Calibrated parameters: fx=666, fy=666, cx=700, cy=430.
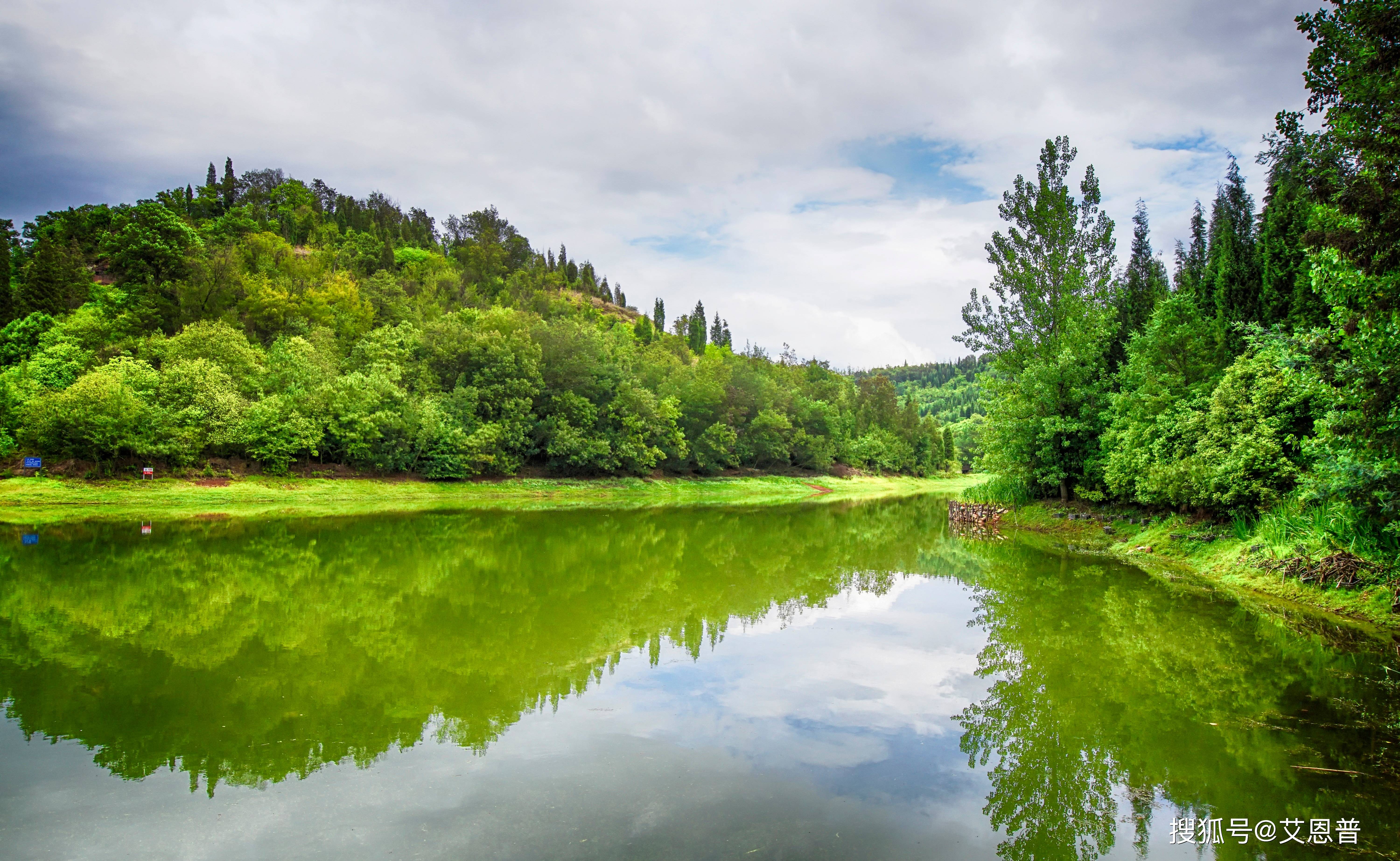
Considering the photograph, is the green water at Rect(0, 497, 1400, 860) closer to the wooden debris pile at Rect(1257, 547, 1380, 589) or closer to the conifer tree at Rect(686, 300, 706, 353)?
the wooden debris pile at Rect(1257, 547, 1380, 589)

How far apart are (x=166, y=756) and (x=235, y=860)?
2118mm

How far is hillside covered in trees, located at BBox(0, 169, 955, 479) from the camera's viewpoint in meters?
32.3

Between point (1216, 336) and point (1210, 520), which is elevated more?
point (1216, 336)

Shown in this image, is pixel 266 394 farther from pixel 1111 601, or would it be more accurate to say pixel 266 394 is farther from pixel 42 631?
pixel 1111 601

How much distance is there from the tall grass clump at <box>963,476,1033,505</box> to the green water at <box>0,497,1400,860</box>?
15956mm

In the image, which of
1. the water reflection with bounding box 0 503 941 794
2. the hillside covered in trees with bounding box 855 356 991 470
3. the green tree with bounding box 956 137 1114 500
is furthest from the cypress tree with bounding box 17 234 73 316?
the hillside covered in trees with bounding box 855 356 991 470

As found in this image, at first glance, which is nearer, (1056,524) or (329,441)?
(1056,524)

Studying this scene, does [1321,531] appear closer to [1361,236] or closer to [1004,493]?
[1361,236]

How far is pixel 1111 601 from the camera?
12594mm

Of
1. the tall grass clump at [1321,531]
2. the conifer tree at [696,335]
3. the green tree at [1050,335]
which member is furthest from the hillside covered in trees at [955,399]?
the tall grass clump at [1321,531]

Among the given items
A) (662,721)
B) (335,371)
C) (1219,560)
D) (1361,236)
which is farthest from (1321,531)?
(335,371)

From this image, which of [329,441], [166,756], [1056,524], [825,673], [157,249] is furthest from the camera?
[157,249]

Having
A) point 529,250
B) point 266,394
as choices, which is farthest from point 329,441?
point 529,250

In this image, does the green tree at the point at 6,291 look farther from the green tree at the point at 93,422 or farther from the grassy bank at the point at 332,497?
the grassy bank at the point at 332,497
